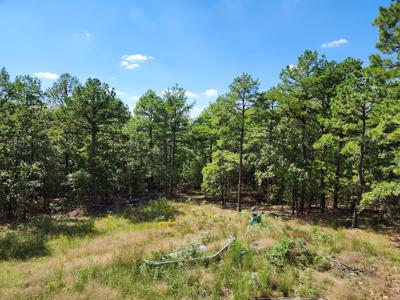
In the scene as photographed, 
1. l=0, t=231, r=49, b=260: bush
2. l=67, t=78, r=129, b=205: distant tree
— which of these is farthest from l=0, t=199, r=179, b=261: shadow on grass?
l=67, t=78, r=129, b=205: distant tree

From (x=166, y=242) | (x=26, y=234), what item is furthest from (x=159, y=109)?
(x=166, y=242)

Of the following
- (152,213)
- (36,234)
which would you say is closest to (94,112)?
(152,213)

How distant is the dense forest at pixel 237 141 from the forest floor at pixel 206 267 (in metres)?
5.92

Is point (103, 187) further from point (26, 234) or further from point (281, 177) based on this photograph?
point (281, 177)

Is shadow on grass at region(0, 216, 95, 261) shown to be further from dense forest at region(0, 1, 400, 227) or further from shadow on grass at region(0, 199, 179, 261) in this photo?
dense forest at region(0, 1, 400, 227)

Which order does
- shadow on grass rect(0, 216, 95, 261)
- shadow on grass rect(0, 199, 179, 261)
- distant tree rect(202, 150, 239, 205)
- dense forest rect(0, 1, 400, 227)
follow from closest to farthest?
shadow on grass rect(0, 216, 95, 261)
shadow on grass rect(0, 199, 179, 261)
dense forest rect(0, 1, 400, 227)
distant tree rect(202, 150, 239, 205)

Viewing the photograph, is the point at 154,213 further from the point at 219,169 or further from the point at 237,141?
the point at 237,141

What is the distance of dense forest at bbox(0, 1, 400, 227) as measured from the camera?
1661 centimetres

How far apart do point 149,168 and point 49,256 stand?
54.1ft

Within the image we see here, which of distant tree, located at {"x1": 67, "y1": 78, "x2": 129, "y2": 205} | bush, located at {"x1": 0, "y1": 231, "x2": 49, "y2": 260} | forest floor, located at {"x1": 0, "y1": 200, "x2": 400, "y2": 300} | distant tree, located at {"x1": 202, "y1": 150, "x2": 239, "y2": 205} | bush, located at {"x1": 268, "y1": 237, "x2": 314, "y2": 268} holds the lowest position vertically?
bush, located at {"x1": 0, "y1": 231, "x2": 49, "y2": 260}

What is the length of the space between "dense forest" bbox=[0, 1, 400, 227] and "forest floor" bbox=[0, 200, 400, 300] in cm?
592

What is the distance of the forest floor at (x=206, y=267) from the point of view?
7.31 m

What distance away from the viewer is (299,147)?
22.1 meters

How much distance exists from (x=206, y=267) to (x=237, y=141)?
19.7 metres
